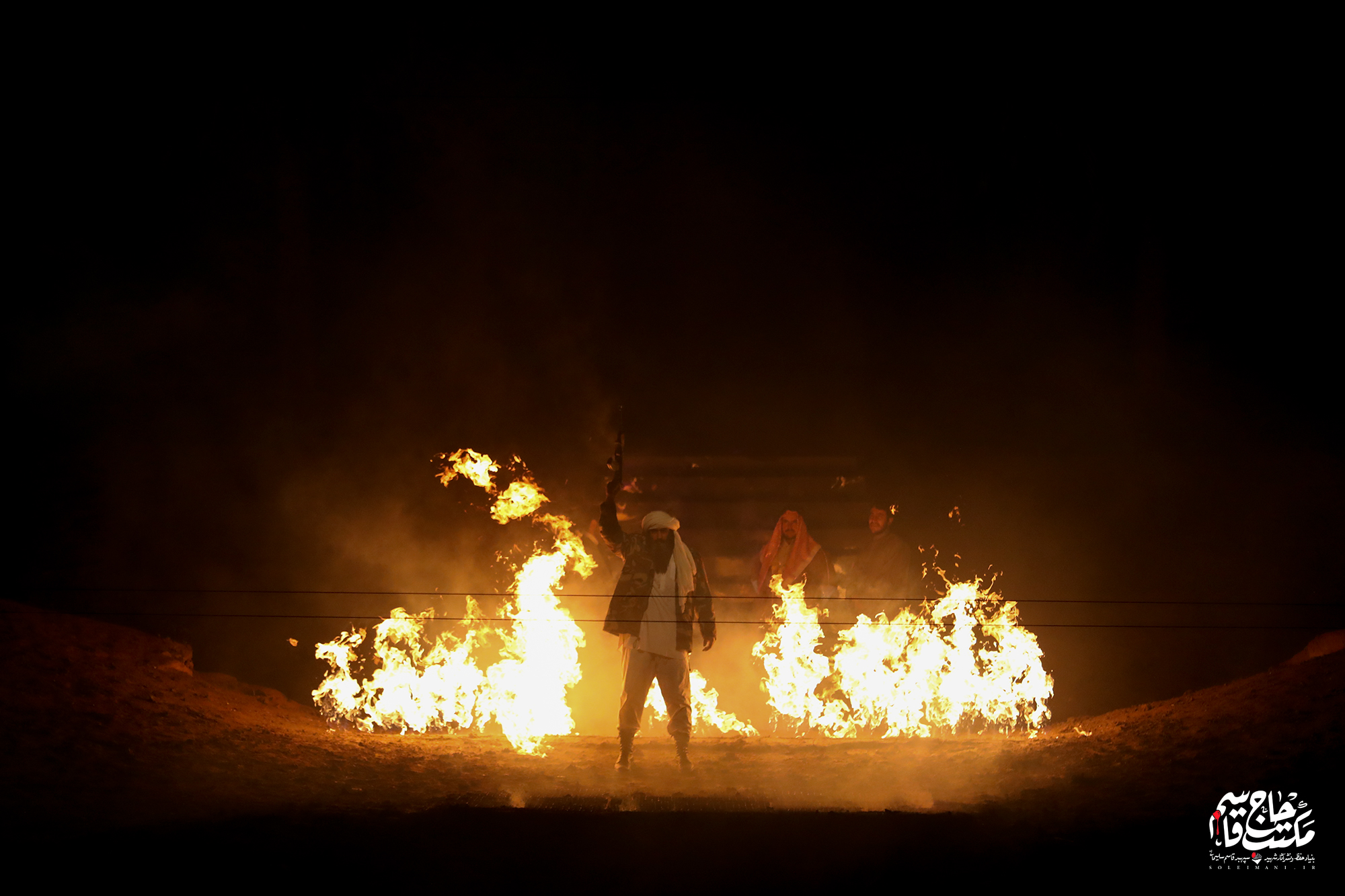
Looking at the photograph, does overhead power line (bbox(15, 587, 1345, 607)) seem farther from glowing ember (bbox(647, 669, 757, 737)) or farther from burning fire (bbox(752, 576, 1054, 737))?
glowing ember (bbox(647, 669, 757, 737))

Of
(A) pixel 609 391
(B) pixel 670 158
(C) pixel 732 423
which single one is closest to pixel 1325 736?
(C) pixel 732 423

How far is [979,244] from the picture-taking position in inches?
476

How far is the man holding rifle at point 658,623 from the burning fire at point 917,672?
92.9 inches

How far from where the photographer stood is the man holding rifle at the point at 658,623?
6734 millimetres

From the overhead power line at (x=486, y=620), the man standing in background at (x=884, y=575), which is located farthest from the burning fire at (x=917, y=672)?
the man standing in background at (x=884, y=575)

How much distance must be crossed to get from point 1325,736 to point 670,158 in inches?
397

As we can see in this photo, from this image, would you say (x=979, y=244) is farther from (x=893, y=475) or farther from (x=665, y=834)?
(x=665, y=834)

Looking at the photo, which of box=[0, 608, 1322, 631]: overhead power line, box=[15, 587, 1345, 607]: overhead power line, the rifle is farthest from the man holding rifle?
the rifle

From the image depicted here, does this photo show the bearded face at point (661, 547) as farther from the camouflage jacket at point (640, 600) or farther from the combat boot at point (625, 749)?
the combat boot at point (625, 749)

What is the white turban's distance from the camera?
6.95 metres

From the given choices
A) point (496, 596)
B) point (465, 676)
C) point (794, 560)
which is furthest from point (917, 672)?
point (496, 596)

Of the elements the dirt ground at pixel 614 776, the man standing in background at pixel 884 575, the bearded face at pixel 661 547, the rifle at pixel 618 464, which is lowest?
the dirt ground at pixel 614 776

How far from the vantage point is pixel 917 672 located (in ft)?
27.3

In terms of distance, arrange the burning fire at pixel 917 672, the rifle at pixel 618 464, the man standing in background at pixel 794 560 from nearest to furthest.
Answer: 1. the burning fire at pixel 917 672
2. the man standing in background at pixel 794 560
3. the rifle at pixel 618 464
